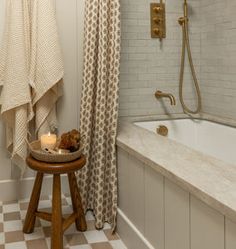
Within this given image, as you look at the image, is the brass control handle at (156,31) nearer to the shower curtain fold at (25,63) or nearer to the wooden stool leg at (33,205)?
the shower curtain fold at (25,63)

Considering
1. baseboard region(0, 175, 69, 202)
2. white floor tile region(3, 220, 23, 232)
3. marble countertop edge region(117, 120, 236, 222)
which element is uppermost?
marble countertop edge region(117, 120, 236, 222)

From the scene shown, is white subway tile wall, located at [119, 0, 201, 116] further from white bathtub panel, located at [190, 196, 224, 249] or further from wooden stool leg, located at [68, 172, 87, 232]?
white bathtub panel, located at [190, 196, 224, 249]

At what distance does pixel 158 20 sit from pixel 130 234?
4.60 ft

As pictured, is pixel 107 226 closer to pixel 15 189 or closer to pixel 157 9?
pixel 15 189

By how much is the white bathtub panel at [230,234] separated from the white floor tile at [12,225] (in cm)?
134

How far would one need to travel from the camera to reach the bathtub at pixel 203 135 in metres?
2.32

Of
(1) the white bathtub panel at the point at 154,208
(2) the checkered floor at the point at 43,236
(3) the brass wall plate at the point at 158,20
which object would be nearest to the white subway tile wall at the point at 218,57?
(3) the brass wall plate at the point at 158,20

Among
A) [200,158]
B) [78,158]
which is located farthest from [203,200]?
[78,158]

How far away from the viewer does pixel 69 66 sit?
2.51 meters

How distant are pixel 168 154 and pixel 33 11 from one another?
1218 mm

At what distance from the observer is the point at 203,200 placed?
121cm

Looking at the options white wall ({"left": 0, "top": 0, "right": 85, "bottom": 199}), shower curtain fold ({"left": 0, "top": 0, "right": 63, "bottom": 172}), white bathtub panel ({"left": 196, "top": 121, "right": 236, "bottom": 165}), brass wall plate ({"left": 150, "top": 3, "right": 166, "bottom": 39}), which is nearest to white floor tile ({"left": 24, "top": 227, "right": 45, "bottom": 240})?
shower curtain fold ({"left": 0, "top": 0, "right": 63, "bottom": 172})

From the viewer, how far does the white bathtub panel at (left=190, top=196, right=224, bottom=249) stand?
1167 mm

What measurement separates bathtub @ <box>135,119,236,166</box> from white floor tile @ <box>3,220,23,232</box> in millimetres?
950
